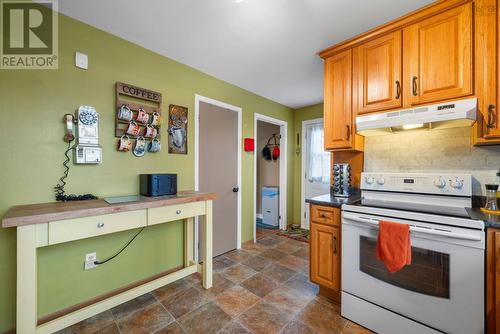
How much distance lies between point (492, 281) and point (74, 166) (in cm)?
291

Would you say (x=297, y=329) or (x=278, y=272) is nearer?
(x=297, y=329)

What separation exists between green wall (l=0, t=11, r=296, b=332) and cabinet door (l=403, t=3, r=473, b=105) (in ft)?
7.21

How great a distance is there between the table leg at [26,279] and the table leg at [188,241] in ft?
4.16

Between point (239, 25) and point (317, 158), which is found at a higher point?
point (239, 25)

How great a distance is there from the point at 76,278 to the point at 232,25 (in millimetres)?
2481

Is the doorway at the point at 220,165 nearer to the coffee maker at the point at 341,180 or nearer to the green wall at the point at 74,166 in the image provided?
the green wall at the point at 74,166

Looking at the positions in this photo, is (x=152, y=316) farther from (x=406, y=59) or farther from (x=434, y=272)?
(x=406, y=59)

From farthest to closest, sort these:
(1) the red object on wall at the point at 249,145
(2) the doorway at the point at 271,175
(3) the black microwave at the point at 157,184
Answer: (2) the doorway at the point at 271,175 < (1) the red object on wall at the point at 249,145 < (3) the black microwave at the point at 157,184

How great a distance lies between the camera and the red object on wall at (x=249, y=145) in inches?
123

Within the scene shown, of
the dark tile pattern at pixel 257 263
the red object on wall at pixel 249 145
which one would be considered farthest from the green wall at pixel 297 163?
the dark tile pattern at pixel 257 263

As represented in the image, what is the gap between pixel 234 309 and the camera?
5.73 feet

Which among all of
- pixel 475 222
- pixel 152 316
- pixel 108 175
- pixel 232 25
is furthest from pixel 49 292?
pixel 475 222

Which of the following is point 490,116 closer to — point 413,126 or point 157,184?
Answer: point 413,126

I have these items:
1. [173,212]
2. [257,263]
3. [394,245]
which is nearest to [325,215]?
[394,245]
